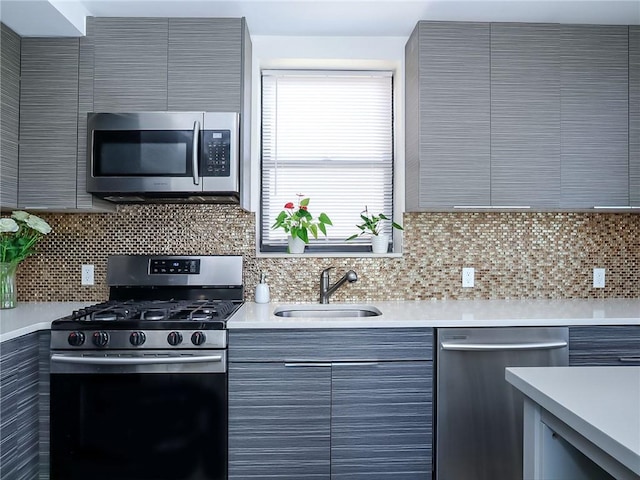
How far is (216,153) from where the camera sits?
86.4 inches

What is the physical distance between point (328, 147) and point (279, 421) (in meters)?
1.59

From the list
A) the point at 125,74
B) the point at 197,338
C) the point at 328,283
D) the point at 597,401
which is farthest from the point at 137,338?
the point at 597,401

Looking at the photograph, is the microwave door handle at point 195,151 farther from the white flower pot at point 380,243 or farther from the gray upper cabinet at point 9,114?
the white flower pot at point 380,243

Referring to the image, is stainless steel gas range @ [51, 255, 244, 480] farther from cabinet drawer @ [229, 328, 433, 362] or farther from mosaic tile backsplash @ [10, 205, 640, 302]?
mosaic tile backsplash @ [10, 205, 640, 302]

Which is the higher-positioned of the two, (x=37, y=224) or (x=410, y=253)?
(x=37, y=224)

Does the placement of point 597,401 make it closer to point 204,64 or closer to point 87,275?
point 204,64

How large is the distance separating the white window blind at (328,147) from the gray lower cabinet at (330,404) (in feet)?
2.92

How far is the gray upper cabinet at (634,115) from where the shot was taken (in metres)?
2.36

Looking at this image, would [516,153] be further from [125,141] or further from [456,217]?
[125,141]

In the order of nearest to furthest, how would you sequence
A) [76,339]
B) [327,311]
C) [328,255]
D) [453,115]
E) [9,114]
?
[76,339], [9,114], [453,115], [327,311], [328,255]

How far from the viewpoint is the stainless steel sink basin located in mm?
2441

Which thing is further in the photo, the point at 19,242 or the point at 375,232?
the point at 375,232

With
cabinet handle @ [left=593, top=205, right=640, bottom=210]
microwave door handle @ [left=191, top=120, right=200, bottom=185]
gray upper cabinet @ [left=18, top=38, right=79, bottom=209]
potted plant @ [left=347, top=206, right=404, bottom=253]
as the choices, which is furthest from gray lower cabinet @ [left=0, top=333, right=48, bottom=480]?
cabinet handle @ [left=593, top=205, right=640, bottom=210]

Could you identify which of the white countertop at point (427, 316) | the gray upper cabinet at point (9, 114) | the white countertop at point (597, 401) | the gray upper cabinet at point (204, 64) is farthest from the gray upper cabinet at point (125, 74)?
the white countertop at point (597, 401)
